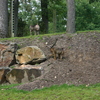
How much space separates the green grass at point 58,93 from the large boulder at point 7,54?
314 centimetres

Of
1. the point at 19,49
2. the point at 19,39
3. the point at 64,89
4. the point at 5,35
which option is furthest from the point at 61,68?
the point at 5,35

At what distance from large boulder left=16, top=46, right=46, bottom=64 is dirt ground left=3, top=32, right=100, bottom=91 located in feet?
1.24

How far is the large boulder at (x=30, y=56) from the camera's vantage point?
8969 mm

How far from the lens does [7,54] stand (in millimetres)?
9523

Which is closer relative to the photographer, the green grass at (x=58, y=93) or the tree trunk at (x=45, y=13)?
the green grass at (x=58, y=93)

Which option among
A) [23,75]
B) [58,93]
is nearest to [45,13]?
[23,75]

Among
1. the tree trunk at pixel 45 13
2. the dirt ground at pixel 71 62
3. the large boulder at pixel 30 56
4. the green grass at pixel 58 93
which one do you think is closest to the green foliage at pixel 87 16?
the tree trunk at pixel 45 13

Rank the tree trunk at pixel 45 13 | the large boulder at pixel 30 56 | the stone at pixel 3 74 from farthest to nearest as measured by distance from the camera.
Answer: the tree trunk at pixel 45 13 → the large boulder at pixel 30 56 → the stone at pixel 3 74

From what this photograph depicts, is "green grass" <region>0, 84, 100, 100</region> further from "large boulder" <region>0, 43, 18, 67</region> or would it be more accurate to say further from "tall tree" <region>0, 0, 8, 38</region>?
"tall tree" <region>0, 0, 8, 38</region>

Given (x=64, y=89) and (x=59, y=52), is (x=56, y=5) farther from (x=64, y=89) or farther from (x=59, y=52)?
(x=64, y=89)

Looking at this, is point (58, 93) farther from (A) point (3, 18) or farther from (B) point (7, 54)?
(A) point (3, 18)

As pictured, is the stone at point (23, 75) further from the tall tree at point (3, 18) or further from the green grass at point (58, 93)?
the tall tree at point (3, 18)

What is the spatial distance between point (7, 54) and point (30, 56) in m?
1.34

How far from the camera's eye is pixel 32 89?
6.53 m
